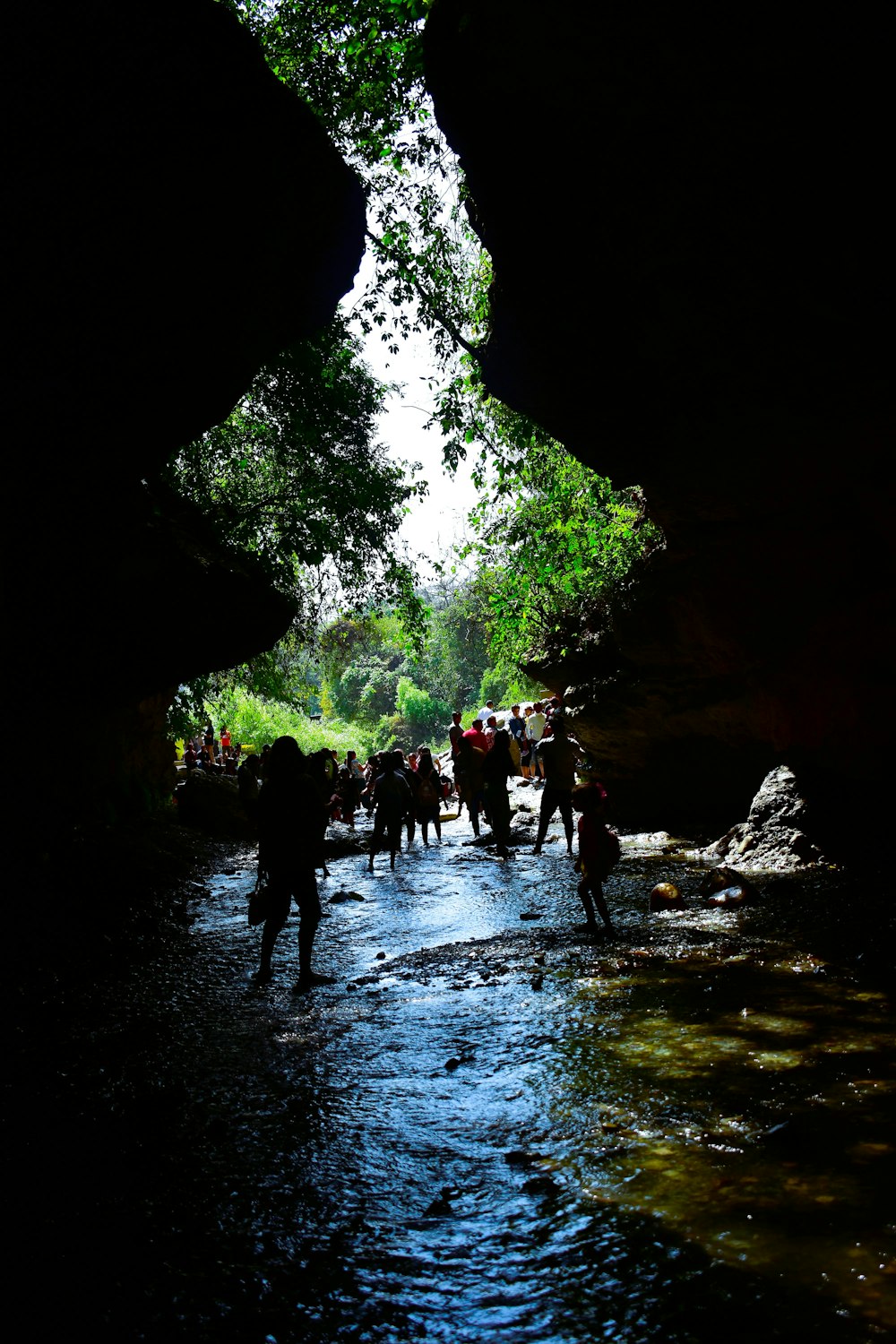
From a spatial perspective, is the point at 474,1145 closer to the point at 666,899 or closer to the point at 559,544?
the point at 666,899

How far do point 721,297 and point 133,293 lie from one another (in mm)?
6050

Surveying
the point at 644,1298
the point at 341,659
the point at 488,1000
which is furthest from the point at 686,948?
the point at 341,659

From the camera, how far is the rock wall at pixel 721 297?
19.2 feet

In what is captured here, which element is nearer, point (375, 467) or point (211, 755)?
point (375, 467)

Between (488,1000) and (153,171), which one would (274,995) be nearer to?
(488,1000)

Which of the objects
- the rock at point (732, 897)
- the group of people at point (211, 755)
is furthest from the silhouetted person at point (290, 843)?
the group of people at point (211, 755)

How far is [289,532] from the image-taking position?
52.5 ft

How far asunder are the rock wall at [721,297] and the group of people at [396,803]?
338cm

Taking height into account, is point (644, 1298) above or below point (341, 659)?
below

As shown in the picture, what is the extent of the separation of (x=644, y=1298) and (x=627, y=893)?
726 centimetres

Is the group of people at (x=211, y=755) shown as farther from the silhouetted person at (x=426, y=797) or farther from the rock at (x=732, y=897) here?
the rock at (x=732, y=897)

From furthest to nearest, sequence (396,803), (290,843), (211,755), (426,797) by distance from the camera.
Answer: (211,755) < (426,797) < (396,803) < (290,843)

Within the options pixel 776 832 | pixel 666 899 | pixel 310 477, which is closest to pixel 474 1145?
pixel 666 899

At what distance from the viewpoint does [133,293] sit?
845cm
